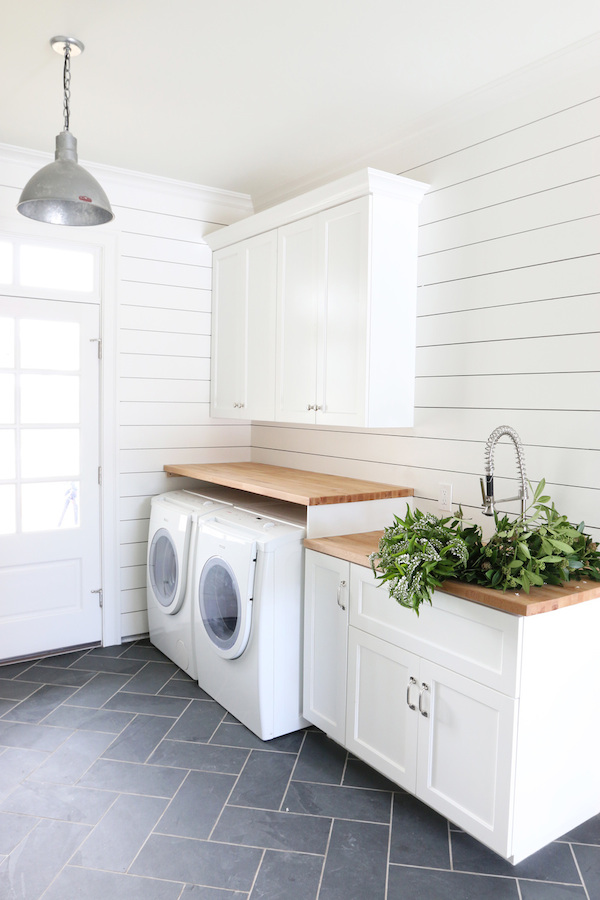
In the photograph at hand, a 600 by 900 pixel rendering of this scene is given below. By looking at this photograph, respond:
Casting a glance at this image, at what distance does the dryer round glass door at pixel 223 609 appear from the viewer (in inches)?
105

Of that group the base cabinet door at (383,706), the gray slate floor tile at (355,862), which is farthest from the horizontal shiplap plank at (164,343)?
the gray slate floor tile at (355,862)

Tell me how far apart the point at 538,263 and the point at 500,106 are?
0.67 metres

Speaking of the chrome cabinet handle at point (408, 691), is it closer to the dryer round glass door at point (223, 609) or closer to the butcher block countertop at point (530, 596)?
the butcher block countertop at point (530, 596)

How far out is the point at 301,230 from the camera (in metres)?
3.08

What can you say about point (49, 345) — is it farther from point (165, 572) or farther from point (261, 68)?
point (261, 68)

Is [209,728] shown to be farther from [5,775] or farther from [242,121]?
[242,121]

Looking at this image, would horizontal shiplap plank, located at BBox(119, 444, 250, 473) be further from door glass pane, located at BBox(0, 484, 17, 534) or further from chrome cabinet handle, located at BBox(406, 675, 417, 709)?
chrome cabinet handle, located at BBox(406, 675, 417, 709)

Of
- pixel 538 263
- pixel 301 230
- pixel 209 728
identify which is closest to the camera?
pixel 538 263

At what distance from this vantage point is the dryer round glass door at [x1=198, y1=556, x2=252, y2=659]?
2.67 m

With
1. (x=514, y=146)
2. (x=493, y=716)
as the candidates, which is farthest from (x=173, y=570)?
(x=514, y=146)

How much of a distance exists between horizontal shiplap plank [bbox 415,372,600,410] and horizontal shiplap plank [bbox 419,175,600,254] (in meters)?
0.56

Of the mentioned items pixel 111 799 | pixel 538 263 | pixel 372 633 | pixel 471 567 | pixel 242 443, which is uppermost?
pixel 538 263

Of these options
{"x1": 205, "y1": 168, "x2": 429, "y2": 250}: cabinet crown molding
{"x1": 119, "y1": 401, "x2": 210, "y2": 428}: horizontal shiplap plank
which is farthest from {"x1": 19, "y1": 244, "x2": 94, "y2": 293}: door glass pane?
{"x1": 205, "y1": 168, "x2": 429, "y2": 250}: cabinet crown molding

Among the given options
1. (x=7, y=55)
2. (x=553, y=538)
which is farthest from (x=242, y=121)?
(x=553, y=538)
